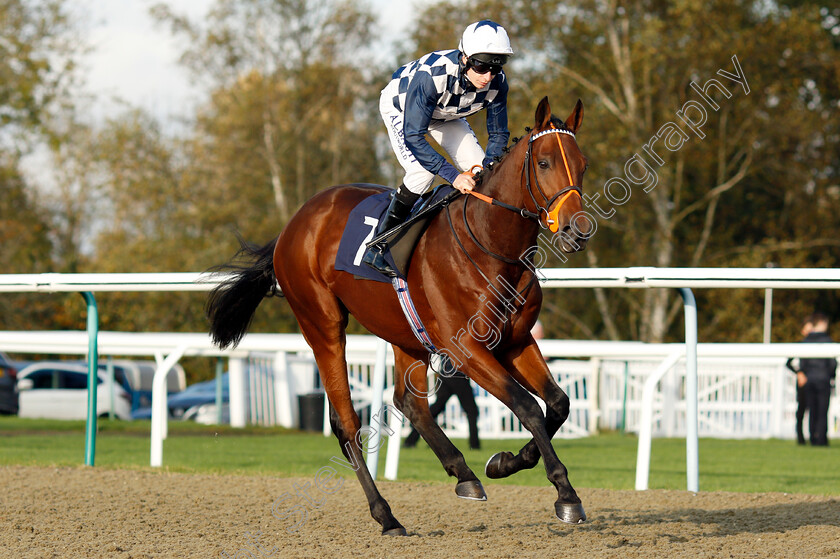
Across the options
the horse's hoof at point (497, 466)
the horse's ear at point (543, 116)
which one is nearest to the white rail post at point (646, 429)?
the horse's hoof at point (497, 466)

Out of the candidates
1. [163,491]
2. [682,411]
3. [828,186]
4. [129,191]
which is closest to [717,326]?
[828,186]

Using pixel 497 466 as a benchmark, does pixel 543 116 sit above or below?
above

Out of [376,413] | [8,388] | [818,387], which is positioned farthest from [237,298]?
[8,388]

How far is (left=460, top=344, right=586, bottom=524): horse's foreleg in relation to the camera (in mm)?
3688

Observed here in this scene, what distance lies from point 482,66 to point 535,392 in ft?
4.76

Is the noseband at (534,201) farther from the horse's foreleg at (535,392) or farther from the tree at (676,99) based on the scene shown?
the tree at (676,99)

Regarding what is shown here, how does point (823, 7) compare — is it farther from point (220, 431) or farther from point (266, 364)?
point (220, 431)

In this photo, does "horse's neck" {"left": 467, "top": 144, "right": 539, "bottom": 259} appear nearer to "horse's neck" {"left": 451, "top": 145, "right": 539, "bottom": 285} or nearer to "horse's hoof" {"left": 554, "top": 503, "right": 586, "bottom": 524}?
"horse's neck" {"left": 451, "top": 145, "right": 539, "bottom": 285}

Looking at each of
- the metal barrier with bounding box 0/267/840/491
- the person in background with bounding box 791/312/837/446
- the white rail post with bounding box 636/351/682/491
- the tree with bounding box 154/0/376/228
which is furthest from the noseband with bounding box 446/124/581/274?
the tree with bounding box 154/0/376/228

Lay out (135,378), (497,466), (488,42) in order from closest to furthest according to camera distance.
A: (488,42) → (497,466) → (135,378)

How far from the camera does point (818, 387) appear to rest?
10.1m

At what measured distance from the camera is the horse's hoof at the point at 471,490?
4.27m

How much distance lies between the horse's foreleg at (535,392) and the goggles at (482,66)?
123cm

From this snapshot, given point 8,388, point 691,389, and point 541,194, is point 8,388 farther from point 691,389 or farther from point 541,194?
point 541,194
